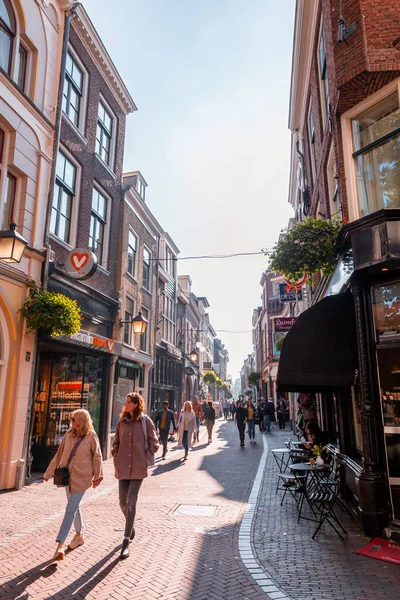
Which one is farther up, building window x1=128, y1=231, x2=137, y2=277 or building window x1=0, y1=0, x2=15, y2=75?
building window x1=0, y1=0, x2=15, y2=75

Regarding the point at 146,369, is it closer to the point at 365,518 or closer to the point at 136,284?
the point at 136,284

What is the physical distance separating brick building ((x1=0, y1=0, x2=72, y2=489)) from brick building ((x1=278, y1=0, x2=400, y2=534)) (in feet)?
20.1

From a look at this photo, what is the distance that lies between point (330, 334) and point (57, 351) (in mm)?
8640

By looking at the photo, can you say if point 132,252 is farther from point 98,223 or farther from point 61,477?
point 61,477

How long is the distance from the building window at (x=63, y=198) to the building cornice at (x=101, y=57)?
477cm

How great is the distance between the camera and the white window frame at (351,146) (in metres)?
8.20

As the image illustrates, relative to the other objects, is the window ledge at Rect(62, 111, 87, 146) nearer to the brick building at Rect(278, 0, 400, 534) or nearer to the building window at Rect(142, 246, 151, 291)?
the building window at Rect(142, 246, 151, 291)

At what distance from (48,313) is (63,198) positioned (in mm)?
4725

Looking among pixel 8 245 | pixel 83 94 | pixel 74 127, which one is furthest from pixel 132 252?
pixel 8 245

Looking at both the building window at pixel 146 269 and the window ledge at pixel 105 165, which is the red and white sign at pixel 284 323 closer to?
the building window at pixel 146 269

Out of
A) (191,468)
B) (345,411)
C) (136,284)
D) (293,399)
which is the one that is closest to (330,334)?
(345,411)

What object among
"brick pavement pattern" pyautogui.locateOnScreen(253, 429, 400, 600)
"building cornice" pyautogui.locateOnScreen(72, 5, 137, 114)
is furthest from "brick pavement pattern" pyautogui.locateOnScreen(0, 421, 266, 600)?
"building cornice" pyautogui.locateOnScreen(72, 5, 137, 114)

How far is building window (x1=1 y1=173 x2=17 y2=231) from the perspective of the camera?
10.2 metres

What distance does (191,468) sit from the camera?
1259 cm
